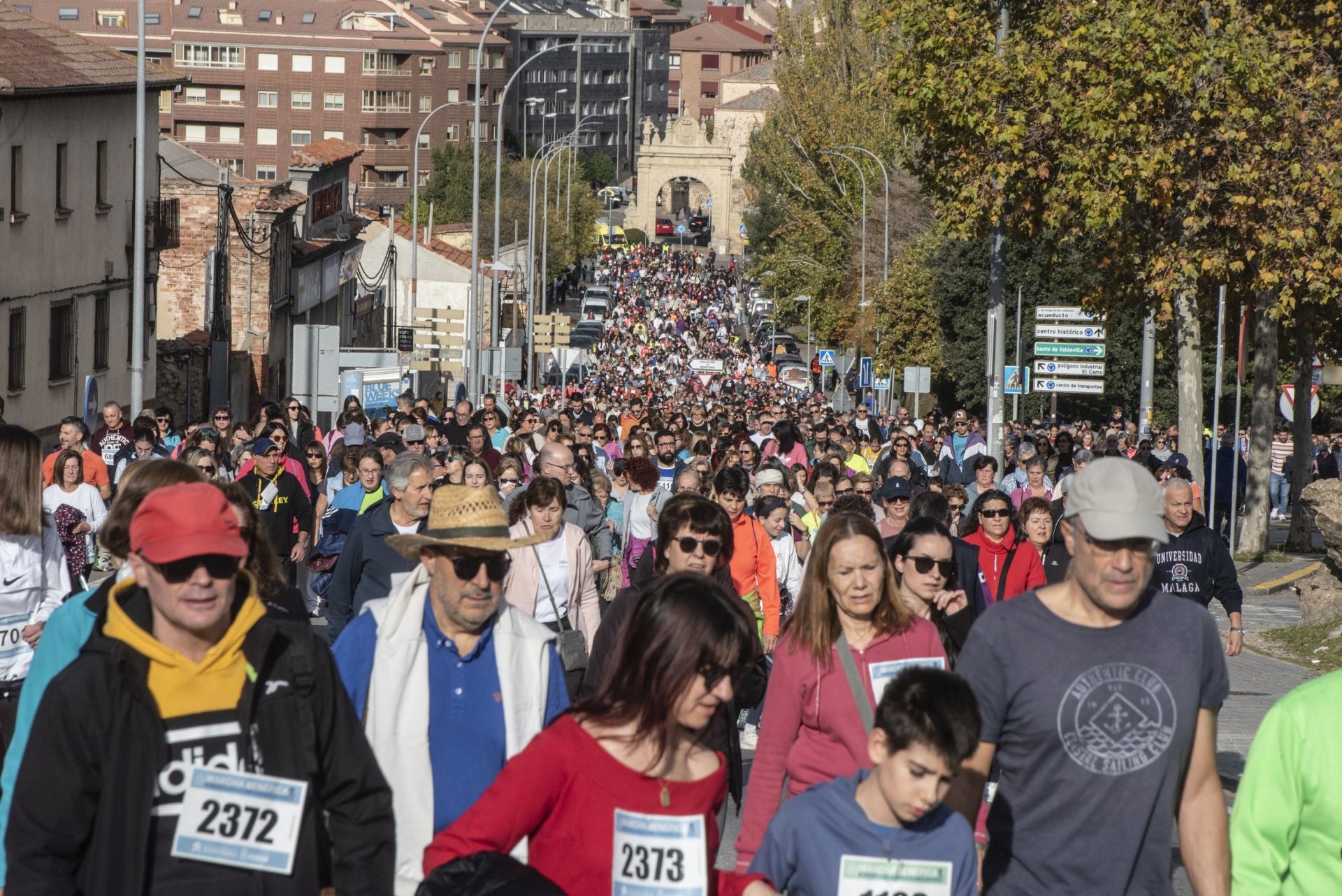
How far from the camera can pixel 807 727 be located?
5797mm

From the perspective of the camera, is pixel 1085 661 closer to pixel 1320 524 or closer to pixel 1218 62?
pixel 1320 524

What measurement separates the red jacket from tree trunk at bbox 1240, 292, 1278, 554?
1754 centimetres

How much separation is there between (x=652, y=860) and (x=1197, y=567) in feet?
22.1

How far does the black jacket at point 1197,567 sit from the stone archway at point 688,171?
161586mm

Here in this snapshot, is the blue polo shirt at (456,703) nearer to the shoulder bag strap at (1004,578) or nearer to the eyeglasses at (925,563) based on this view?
the eyeglasses at (925,563)

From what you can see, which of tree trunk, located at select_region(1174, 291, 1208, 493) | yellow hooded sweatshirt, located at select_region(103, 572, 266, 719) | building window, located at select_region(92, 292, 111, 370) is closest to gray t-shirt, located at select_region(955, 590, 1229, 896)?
yellow hooded sweatshirt, located at select_region(103, 572, 266, 719)

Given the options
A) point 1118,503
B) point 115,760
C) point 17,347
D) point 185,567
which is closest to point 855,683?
point 1118,503

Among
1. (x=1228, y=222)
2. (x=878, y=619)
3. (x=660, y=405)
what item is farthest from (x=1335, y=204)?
(x=660, y=405)

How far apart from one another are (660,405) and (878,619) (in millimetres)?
52176

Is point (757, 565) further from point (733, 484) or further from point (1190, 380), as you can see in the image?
point (1190, 380)

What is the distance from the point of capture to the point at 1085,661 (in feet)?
15.3

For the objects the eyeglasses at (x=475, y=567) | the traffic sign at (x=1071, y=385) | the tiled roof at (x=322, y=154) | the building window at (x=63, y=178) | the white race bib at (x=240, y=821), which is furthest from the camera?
the tiled roof at (x=322, y=154)

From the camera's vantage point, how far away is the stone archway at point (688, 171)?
17238 cm

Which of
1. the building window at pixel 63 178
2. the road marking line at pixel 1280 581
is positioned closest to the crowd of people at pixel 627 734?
the road marking line at pixel 1280 581
